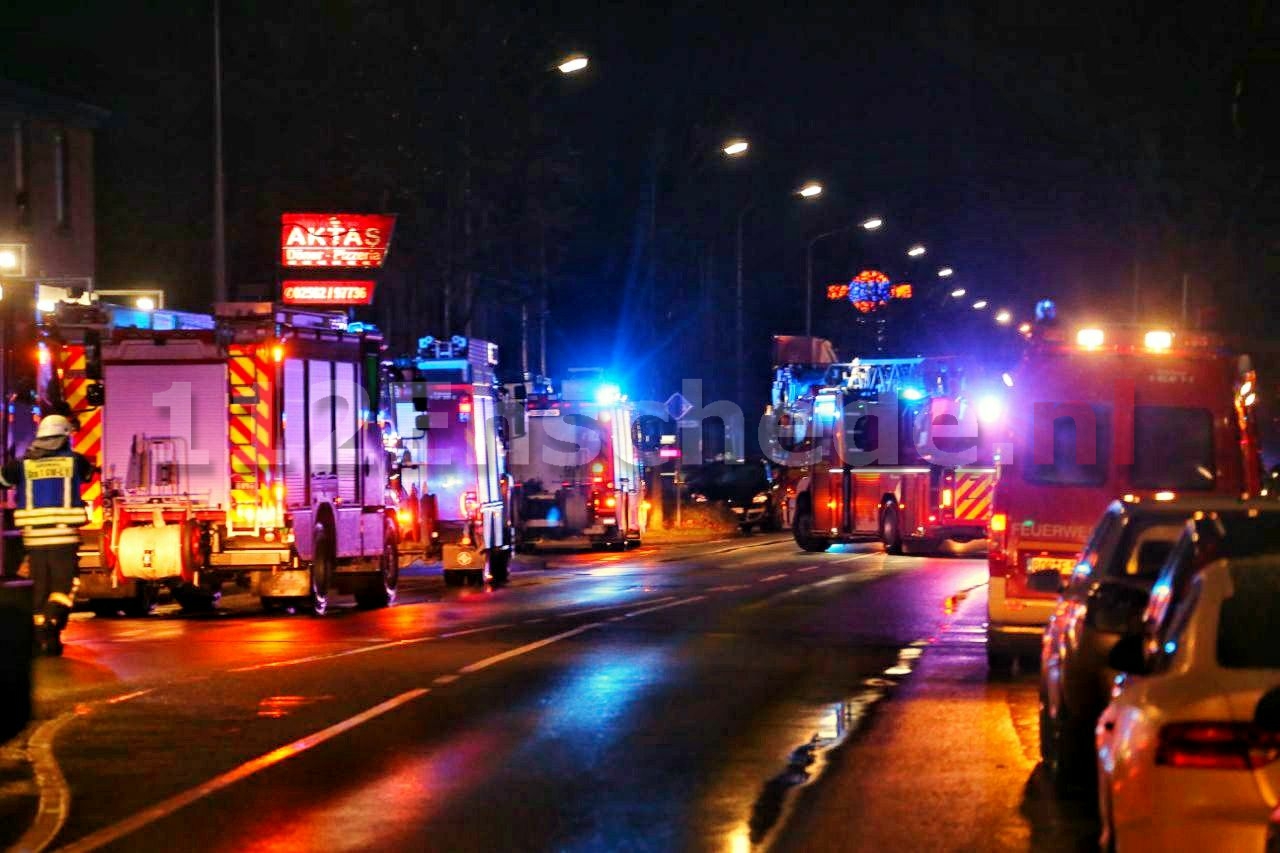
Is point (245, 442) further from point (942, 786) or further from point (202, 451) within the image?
point (942, 786)

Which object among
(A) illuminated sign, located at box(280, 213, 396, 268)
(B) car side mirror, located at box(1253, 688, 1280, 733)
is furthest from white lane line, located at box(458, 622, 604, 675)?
(A) illuminated sign, located at box(280, 213, 396, 268)

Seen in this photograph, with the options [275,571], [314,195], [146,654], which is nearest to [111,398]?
[275,571]

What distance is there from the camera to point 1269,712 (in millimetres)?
5961

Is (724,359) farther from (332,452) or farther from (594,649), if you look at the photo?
(594,649)

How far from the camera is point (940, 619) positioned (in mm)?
19766

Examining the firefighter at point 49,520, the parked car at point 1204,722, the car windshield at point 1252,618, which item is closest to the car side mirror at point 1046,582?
the parked car at point 1204,722

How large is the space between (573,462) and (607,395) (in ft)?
4.35

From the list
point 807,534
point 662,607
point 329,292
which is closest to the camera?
point 662,607

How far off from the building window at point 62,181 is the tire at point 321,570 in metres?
19.4

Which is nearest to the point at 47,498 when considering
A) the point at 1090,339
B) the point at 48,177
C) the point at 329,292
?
the point at 1090,339

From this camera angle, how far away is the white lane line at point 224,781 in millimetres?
8672

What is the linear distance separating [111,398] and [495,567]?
8444 mm

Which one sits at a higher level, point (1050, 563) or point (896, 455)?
point (896, 455)

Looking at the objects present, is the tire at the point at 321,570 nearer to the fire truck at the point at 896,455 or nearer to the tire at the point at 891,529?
the fire truck at the point at 896,455
